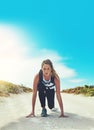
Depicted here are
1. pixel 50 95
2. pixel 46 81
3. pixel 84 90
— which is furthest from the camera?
pixel 84 90

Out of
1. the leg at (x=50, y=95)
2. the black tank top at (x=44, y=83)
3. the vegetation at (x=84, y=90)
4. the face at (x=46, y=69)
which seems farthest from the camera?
the vegetation at (x=84, y=90)

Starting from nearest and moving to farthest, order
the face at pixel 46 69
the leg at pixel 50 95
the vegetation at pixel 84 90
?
1. the face at pixel 46 69
2. the leg at pixel 50 95
3. the vegetation at pixel 84 90

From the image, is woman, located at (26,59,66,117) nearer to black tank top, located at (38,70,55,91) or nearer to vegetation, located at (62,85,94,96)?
black tank top, located at (38,70,55,91)

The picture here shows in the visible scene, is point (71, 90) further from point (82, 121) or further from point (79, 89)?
point (82, 121)

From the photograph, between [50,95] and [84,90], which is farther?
[84,90]

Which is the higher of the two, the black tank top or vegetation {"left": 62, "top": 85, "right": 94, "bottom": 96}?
vegetation {"left": 62, "top": 85, "right": 94, "bottom": 96}

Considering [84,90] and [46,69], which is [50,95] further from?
[84,90]

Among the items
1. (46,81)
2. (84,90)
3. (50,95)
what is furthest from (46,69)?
(84,90)

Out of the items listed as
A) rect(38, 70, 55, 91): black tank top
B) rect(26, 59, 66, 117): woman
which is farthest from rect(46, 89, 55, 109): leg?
rect(38, 70, 55, 91): black tank top

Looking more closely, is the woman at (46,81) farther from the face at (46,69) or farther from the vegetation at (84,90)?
the vegetation at (84,90)

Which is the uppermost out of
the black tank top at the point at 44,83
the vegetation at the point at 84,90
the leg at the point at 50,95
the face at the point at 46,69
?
the vegetation at the point at 84,90

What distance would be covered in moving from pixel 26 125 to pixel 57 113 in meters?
2.22

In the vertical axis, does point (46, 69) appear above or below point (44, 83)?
above

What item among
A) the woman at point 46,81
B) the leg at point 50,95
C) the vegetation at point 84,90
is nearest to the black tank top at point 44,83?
the woman at point 46,81
